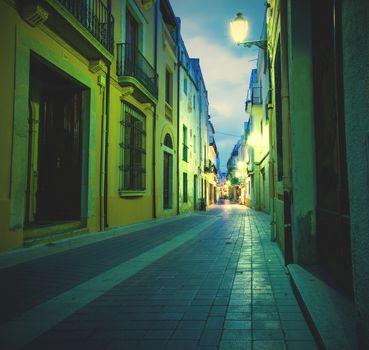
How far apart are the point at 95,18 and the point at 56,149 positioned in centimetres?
364

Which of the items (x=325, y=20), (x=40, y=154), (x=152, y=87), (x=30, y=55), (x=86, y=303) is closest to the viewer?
(x=86, y=303)

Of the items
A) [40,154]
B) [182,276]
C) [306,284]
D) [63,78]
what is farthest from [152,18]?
[306,284]

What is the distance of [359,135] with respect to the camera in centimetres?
203

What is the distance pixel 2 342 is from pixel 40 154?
22.7ft

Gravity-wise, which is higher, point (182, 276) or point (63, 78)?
point (63, 78)

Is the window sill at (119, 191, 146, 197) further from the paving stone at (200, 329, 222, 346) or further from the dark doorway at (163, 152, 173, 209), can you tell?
the paving stone at (200, 329, 222, 346)

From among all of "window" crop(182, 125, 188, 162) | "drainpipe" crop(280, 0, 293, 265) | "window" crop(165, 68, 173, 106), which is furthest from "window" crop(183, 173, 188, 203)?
"drainpipe" crop(280, 0, 293, 265)

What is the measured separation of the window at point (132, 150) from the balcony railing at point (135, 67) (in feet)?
3.56

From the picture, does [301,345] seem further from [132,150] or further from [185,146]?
[185,146]

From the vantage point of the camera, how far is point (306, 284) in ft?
11.4

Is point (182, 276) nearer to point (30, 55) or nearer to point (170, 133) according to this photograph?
point (30, 55)

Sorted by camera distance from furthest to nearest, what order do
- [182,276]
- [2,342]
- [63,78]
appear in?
[63,78] < [182,276] < [2,342]

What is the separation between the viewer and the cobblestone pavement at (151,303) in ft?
8.47

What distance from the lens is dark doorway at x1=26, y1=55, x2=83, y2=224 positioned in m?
8.48
